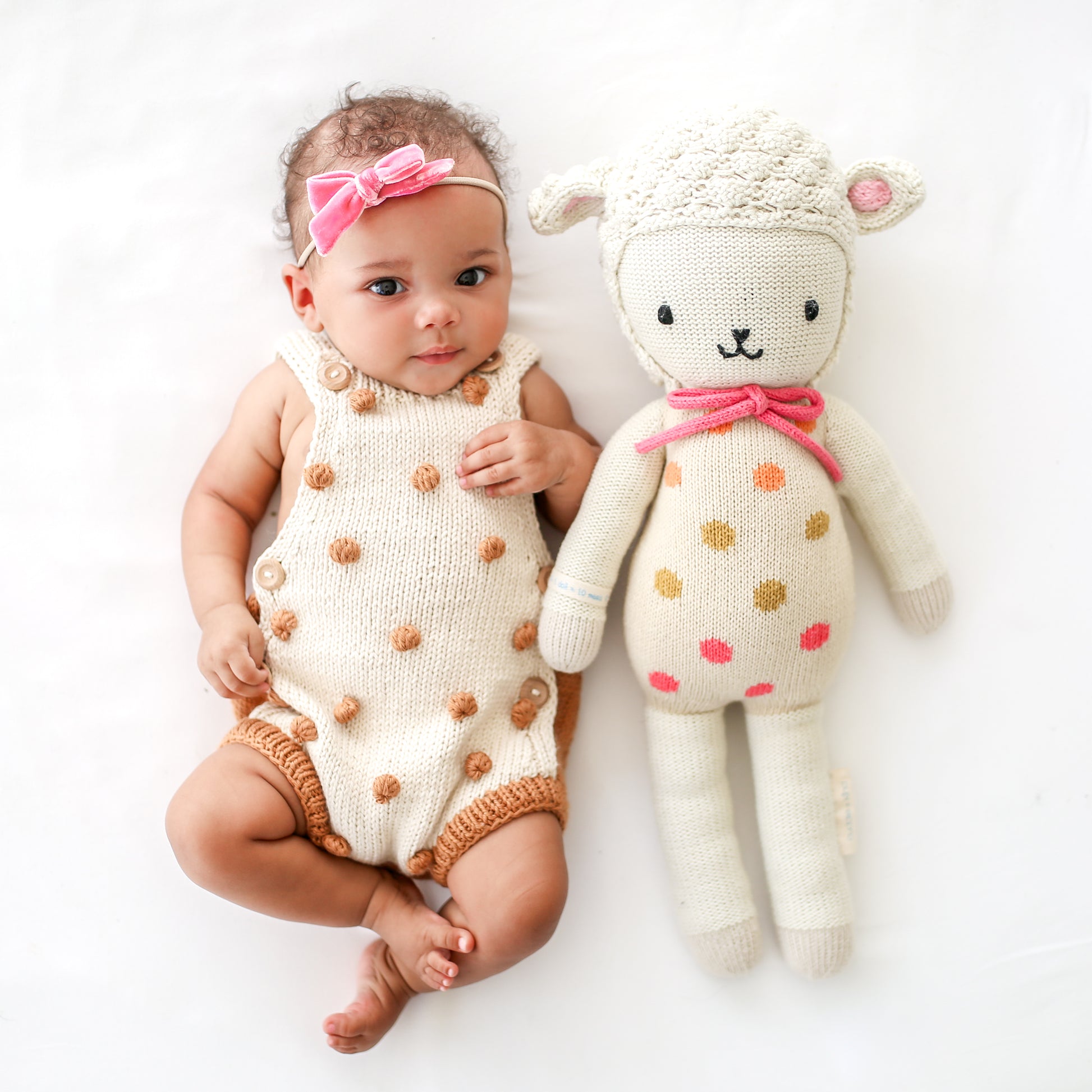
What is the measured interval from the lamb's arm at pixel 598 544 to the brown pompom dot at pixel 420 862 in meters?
0.27

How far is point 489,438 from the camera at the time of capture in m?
1.10

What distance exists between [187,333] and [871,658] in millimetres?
1011

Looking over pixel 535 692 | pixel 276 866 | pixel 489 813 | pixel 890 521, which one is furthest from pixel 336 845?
pixel 890 521

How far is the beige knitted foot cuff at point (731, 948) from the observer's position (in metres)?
1.12

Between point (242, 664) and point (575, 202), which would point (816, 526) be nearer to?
point (575, 202)

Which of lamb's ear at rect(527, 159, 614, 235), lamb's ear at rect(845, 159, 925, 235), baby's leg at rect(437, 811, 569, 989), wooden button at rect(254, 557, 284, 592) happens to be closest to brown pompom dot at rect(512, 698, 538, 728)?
baby's leg at rect(437, 811, 569, 989)

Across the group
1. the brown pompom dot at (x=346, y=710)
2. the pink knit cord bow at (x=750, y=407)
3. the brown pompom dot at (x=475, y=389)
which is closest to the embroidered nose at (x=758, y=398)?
the pink knit cord bow at (x=750, y=407)

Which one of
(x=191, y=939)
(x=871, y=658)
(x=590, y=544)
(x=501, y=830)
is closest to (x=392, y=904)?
(x=501, y=830)

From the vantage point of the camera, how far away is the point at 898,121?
1.27 meters

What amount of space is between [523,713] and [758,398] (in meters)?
0.46

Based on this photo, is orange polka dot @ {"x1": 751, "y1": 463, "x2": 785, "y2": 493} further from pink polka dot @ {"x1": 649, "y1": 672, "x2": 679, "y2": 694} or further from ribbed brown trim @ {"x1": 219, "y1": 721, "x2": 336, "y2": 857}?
ribbed brown trim @ {"x1": 219, "y1": 721, "x2": 336, "y2": 857}

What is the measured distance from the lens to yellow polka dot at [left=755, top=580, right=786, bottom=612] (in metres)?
1.04

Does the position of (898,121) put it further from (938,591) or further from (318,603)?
(318,603)

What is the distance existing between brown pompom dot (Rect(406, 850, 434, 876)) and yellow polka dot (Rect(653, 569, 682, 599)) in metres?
0.41
